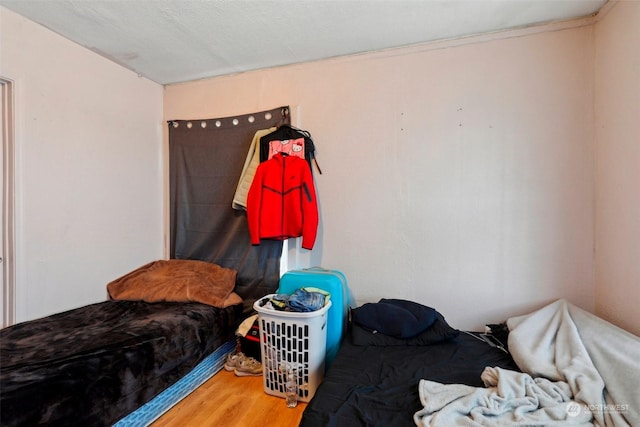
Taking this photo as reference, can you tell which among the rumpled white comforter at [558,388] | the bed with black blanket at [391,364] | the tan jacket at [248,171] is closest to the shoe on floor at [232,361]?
the bed with black blanket at [391,364]

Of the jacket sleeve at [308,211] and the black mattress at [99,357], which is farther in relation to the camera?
the jacket sleeve at [308,211]

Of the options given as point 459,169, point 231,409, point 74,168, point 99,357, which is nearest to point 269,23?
point 459,169

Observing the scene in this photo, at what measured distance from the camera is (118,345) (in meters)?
1.35

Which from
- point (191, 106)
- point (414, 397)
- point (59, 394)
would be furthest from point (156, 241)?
point (414, 397)

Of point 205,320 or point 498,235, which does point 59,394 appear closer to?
point 205,320

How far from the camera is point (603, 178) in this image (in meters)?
1.58

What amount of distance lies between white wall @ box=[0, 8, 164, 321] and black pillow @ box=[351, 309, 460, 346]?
1956mm

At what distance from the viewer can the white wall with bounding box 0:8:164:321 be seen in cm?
164

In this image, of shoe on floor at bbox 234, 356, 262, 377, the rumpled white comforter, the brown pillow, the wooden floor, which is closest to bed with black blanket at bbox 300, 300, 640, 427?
the rumpled white comforter

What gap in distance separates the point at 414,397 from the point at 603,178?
5.39 ft

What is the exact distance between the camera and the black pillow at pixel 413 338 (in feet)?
5.24

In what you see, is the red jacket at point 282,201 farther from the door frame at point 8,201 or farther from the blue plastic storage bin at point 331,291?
the door frame at point 8,201

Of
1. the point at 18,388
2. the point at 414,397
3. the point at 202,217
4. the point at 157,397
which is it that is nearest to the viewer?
the point at 18,388

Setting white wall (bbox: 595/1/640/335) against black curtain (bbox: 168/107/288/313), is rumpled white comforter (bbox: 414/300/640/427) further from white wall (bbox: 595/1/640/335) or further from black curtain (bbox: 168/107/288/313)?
black curtain (bbox: 168/107/288/313)
